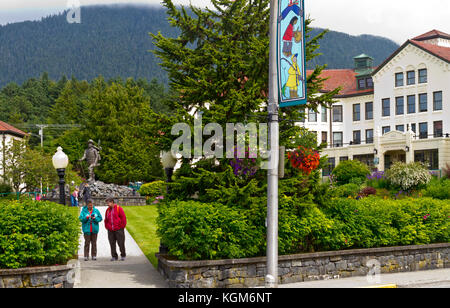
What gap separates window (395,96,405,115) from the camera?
55.9 meters

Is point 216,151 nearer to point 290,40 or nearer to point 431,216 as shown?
point 290,40

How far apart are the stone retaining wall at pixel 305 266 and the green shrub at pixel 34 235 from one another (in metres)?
2.40

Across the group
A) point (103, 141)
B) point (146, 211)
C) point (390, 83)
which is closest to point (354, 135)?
point (390, 83)

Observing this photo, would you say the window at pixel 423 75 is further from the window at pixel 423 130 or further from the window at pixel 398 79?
the window at pixel 423 130

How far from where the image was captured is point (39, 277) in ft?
35.9

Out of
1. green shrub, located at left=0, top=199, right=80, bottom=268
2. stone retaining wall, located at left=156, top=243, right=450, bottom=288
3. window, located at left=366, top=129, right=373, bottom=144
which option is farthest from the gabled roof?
green shrub, located at left=0, top=199, right=80, bottom=268

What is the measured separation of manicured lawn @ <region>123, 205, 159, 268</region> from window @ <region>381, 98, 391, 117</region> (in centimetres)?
3383

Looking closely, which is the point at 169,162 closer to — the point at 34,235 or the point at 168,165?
the point at 168,165

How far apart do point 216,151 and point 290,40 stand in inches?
153

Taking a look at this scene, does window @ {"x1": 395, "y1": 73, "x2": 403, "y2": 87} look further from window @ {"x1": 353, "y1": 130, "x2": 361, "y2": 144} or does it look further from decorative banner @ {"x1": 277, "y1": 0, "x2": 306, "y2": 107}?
decorative banner @ {"x1": 277, "y1": 0, "x2": 306, "y2": 107}

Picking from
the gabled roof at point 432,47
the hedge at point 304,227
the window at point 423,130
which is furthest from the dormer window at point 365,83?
the hedge at point 304,227

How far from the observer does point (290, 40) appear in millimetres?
11398

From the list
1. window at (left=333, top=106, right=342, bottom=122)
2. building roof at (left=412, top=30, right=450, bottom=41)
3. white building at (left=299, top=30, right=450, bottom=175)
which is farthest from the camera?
window at (left=333, top=106, right=342, bottom=122)

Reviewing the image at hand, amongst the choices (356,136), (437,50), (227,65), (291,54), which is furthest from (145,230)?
(356,136)
